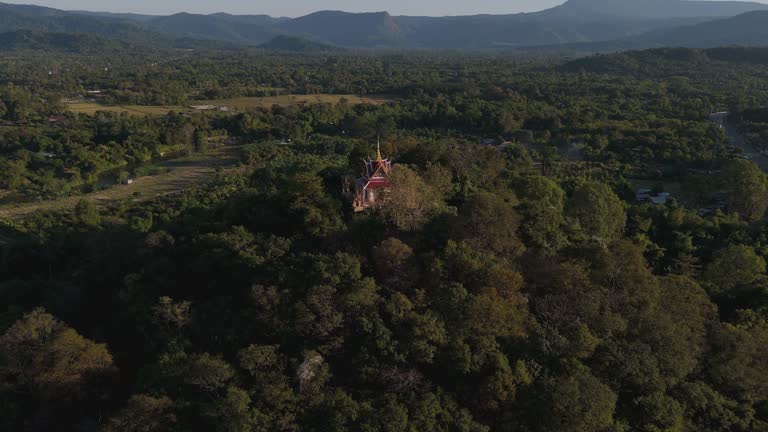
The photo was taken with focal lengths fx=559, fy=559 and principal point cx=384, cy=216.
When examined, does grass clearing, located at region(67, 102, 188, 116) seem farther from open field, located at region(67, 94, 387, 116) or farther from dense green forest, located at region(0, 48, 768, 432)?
dense green forest, located at region(0, 48, 768, 432)

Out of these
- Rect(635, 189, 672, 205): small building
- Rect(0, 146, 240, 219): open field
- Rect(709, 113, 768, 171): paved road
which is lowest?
Rect(0, 146, 240, 219): open field

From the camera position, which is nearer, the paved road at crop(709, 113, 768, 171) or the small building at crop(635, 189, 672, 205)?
the small building at crop(635, 189, 672, 205)

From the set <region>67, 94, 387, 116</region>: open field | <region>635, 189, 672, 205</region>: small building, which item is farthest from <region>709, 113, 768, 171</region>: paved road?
<region>67, 94, 387, 116</region>: open field

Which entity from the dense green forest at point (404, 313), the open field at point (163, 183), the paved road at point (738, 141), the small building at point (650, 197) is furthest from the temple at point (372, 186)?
the paved road at point (738, 141)

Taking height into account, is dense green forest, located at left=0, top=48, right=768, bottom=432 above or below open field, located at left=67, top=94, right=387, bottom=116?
below

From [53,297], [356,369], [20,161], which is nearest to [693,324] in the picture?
[356,369]

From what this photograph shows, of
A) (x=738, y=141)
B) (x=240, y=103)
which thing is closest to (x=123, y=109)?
(x=240, y=103)

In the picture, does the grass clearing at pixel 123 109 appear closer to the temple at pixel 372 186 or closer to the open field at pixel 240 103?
the open field at pixel 240 103
